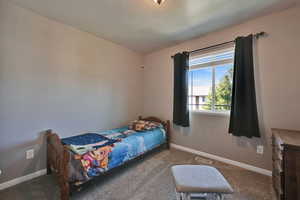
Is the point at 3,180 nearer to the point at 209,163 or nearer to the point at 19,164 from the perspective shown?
the point at 19,164

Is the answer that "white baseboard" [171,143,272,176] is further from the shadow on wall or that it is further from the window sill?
the shadow on wall

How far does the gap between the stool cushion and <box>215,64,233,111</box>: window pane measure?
157cm

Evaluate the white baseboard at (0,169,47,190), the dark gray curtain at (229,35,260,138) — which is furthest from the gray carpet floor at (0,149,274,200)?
the dark gray curtain at (229,35,260,138)

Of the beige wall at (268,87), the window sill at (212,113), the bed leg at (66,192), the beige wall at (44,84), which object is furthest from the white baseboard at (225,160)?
the bed leg at (66,192)

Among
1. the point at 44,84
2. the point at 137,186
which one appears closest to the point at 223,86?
the point at 137,186

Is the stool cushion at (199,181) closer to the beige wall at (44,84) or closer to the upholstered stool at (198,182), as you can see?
the upholstered stool at (198,182)

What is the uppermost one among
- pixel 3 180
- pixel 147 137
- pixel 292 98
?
pixel 292 98

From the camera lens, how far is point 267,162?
2111 millimetres

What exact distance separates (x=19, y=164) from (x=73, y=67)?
66.5 inches

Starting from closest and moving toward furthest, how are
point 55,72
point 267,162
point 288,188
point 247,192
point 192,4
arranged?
point 288,188
point 247,192
point 192,4
point 267,162
point 55,72

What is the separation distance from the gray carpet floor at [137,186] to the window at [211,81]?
117cm

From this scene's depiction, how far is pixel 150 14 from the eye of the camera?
214 cm

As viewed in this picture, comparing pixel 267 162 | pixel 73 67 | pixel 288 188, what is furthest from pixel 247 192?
pixel 73 67

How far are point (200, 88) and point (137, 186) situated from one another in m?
2.22
